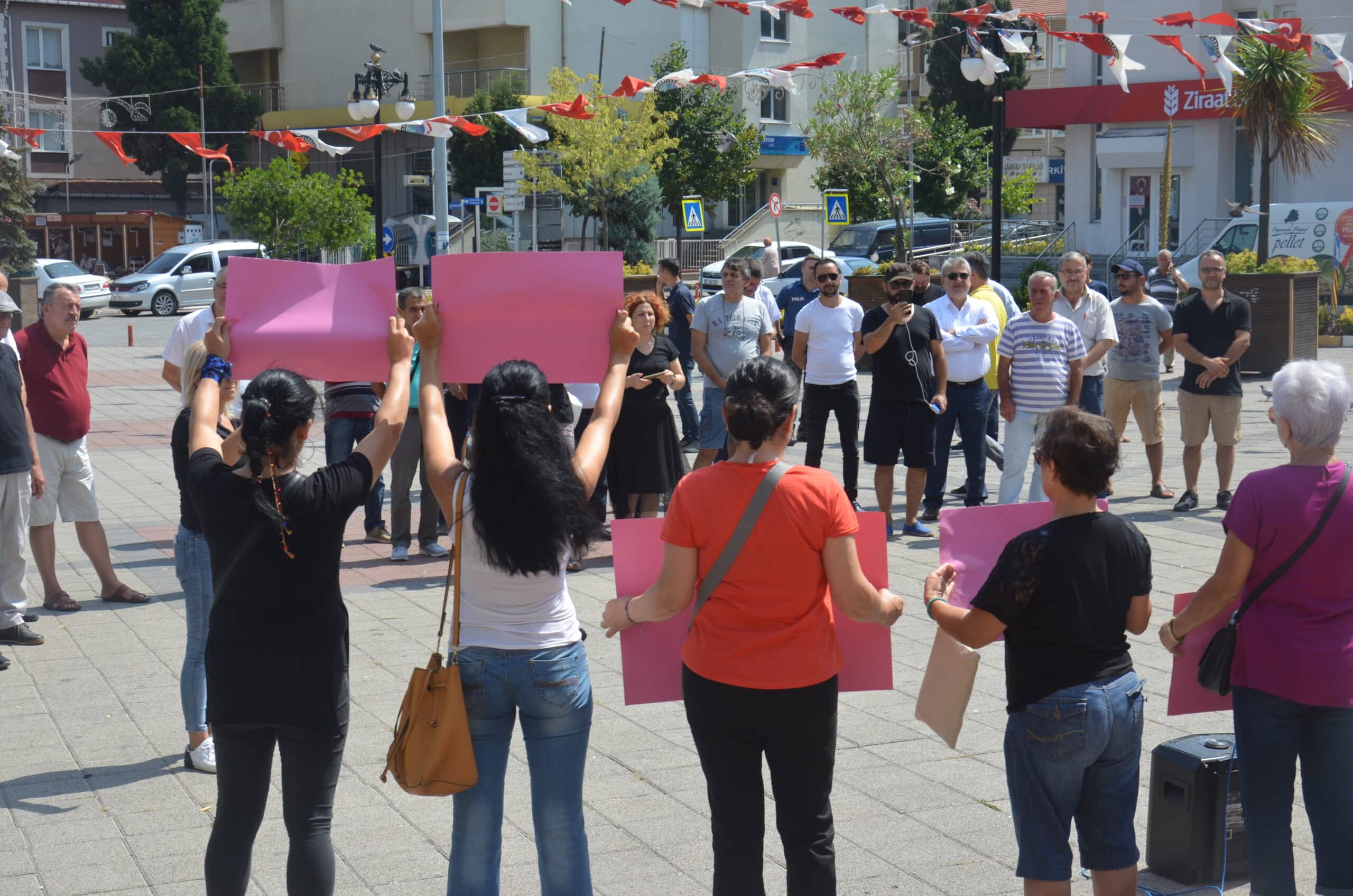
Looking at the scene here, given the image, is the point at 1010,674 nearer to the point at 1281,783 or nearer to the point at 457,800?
the point at 1281,783

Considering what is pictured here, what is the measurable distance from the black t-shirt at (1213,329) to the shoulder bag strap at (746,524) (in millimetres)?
7712

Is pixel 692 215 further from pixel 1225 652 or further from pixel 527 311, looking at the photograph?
pixel 1225 652

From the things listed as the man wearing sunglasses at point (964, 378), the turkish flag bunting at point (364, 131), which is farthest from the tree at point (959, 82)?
the man wearing sunglasses at point (964, 378)

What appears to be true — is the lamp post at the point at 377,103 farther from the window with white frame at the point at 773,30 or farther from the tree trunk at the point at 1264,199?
the window with white frame at the point at 773,30

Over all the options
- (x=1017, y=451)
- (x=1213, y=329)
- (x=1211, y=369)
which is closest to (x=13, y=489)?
(x=1017, y=451)

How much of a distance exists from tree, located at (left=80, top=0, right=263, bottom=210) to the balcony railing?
8698mm

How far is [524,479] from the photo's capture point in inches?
132

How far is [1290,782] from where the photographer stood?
368 centimetres

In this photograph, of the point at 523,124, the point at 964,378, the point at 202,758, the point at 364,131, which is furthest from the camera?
the point at 364,131

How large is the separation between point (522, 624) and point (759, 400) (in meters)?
0.83

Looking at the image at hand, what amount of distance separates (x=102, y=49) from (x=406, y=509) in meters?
53.0

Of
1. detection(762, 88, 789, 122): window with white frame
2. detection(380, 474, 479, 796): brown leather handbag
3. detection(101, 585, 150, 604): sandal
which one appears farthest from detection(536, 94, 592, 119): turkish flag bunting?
detection(762, 88, 789, 122): window with white frame

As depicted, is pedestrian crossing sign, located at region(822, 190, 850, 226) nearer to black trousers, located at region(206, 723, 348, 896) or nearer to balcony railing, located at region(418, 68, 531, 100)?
balcony railing, located at region(418, 68, 531, 100)

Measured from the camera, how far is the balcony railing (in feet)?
153
